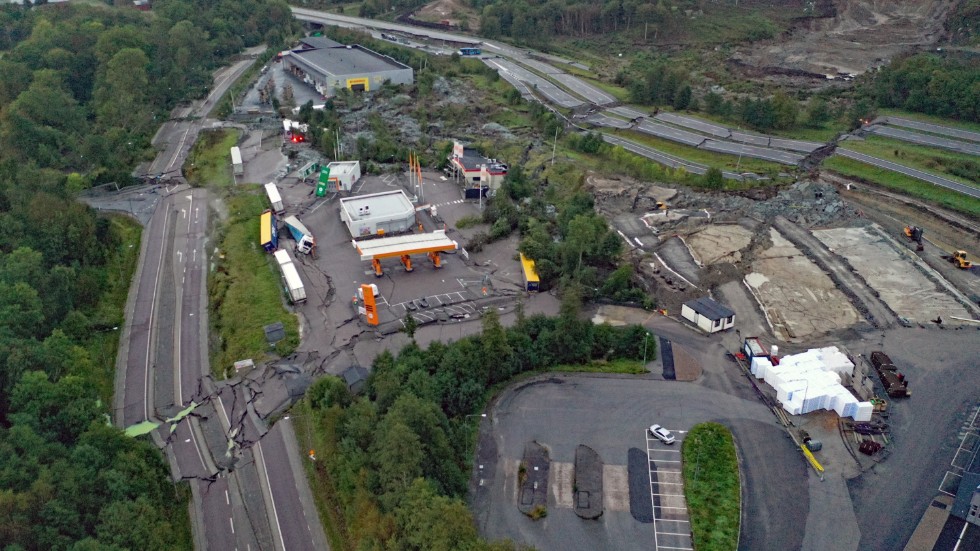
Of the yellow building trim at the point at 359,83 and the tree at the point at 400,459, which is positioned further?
the yellow building trim at the point at 359,83

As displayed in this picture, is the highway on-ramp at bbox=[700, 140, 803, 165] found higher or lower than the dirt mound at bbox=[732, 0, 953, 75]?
lower

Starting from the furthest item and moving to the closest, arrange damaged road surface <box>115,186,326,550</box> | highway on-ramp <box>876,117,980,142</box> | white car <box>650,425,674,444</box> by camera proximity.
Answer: highway on-ramp <box>876,117,980,142</box> → white car <box>650,425,674,444</box> → damaged road surface <box>115,186,326,550</box>

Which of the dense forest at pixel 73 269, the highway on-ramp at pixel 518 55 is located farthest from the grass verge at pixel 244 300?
the highway on-ramp at pixel 518 55

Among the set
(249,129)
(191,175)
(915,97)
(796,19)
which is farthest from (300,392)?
(796,19)

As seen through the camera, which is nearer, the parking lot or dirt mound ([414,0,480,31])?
the parking lot

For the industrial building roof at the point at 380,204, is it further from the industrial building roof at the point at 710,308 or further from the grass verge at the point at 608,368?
the industrial building roof at the point at 710,308

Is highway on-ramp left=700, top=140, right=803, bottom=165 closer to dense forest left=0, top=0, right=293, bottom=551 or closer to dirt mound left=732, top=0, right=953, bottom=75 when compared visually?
dirt mound left=732, top=0, right=953, bottom=75

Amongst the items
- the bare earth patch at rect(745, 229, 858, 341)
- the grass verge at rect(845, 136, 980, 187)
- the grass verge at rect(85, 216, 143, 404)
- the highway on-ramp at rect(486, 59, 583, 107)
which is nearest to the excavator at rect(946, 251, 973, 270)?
the bare earth patch at rect(745, 229, 858, 341)
